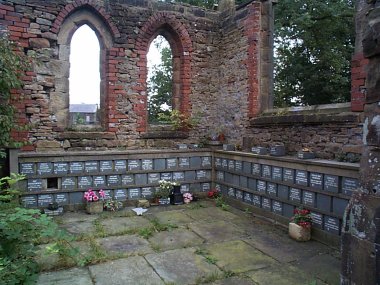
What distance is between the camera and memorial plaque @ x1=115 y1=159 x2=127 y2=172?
6.81 metres

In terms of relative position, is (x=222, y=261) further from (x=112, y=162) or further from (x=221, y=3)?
(x=221, y=3)

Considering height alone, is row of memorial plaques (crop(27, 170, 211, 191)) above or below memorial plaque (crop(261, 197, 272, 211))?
above

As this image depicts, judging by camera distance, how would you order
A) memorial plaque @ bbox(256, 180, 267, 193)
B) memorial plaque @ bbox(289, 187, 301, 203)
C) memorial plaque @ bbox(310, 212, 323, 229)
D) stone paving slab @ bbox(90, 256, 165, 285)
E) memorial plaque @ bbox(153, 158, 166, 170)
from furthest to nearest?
memorial plaque @ bbox(153, 158, 166, 170) → memorial plaque @ bbox(256, 180, 267, 193) → memorial plaque @ bbox(289, 187, 301, 203) → memorial plaque @ bbox(310, 212, 323, 229) → stone paving slab @ bbox(90, 256, 165, 285)

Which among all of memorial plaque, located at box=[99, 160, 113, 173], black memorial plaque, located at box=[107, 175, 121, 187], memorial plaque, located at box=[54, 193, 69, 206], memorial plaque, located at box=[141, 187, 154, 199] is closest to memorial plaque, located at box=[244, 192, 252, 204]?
memorial plaque, located at box=[141, 187, 154, 199]

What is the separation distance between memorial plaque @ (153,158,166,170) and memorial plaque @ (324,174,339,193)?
355 cm

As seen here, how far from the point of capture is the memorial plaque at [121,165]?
6812 mm

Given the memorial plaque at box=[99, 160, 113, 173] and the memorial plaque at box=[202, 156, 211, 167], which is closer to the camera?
the memorial plaque at box=[99, 160, 113, 173]

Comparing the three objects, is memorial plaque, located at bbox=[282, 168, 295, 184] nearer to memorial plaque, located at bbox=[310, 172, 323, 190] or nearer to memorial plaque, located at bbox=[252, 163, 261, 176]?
memorial plaque, located at bbox=[310, 172, 323, 190]

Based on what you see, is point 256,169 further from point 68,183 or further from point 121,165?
point 68,183

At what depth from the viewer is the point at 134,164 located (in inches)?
274

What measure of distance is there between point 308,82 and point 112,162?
8.81 meters

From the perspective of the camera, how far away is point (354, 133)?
16.3 ft

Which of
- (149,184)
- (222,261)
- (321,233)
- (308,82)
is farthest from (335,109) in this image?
(308,82)

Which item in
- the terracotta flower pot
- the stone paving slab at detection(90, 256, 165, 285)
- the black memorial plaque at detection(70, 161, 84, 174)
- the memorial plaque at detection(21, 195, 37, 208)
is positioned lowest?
the stone paving slab at detection(90, 256, 165, 285)
